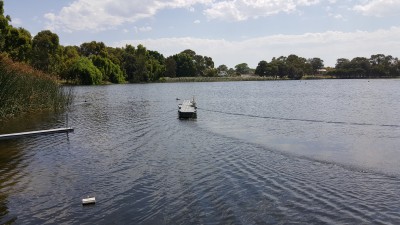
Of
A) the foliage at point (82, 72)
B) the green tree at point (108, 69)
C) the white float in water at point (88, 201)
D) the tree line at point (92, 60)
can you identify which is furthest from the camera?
the green tree at point (108, 69)

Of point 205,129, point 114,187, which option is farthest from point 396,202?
point 205,129

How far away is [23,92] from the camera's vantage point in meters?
29.6

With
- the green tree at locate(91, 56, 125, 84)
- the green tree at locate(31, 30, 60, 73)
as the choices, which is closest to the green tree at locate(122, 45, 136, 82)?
the green tree at locate(91, 56, 125, 84)

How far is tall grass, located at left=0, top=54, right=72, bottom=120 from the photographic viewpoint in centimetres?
2461

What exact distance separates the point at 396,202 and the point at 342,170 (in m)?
3.73

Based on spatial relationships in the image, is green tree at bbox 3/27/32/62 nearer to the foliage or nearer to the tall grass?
the tall grass

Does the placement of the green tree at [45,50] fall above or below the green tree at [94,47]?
below

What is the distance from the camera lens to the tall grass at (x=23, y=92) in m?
24.6

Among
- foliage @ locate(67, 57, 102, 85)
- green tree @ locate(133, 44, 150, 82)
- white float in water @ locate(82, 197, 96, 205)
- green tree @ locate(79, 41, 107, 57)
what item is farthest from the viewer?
green tree @ locate(133, 44, 150, 82)

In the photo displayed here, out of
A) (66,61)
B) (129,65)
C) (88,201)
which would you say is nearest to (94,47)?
(129,65)

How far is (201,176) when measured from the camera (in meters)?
13.1

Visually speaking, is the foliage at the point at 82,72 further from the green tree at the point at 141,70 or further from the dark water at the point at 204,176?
the dark water at the point at 204,176

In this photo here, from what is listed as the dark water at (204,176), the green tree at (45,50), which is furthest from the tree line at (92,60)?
the dark water at (204,176)

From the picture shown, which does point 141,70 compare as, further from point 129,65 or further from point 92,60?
point 92,60
